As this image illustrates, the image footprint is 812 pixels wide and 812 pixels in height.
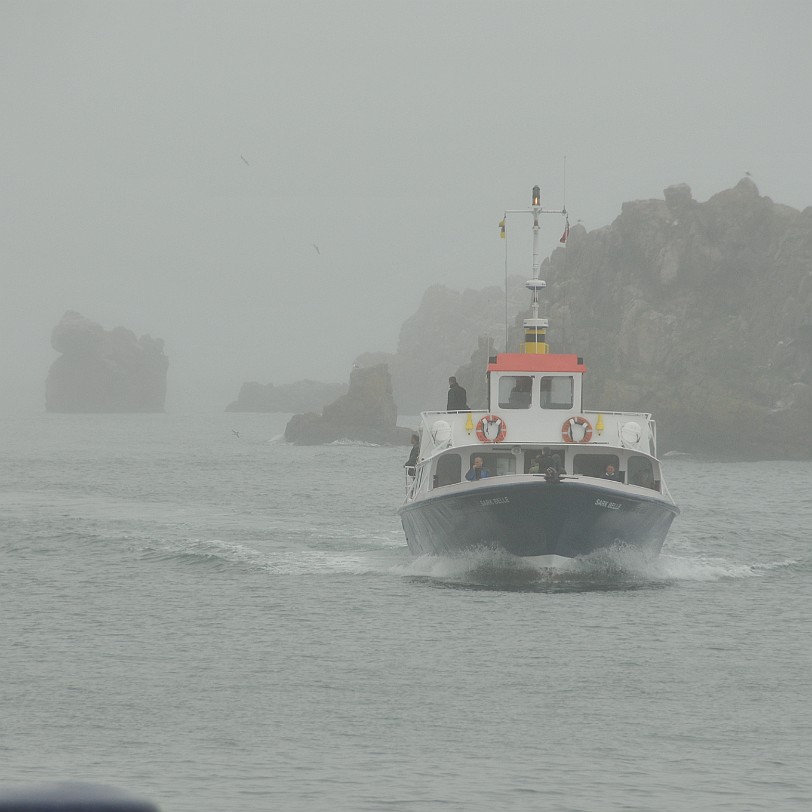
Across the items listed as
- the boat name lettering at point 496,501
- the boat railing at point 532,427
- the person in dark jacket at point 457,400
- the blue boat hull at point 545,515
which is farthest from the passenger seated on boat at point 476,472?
the person in dark jacket at point 457,400

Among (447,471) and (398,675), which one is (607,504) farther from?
(398,675)

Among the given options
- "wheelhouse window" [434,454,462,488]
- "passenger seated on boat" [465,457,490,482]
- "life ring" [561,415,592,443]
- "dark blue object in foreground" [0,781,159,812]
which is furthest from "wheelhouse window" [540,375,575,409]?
"dark blue object in foreground" [0,781,159,812]

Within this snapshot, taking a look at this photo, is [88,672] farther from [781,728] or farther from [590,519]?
[590,519]

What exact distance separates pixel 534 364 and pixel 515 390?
2.91ft

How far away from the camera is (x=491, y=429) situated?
3200 centimetres

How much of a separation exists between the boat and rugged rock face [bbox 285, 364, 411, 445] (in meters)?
105

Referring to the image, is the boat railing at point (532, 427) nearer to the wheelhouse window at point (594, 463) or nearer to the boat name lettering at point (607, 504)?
the wheelhouse window at point (594, 463)

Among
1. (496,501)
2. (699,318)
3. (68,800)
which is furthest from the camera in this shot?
(699,318)

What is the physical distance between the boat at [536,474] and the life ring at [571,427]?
26mm

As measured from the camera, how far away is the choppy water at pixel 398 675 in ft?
45.5

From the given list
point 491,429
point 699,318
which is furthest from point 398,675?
point 699,318

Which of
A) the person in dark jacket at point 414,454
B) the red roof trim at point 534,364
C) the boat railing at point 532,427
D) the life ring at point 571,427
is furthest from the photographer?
the person in dark jacket at point 414,454

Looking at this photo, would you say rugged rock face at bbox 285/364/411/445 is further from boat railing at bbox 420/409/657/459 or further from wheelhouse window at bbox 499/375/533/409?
boat railing at bbox 420/409/657/459

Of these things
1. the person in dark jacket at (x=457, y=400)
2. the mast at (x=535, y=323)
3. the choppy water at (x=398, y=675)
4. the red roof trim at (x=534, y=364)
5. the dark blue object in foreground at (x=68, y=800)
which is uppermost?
the mast at (x=535, y=323)
